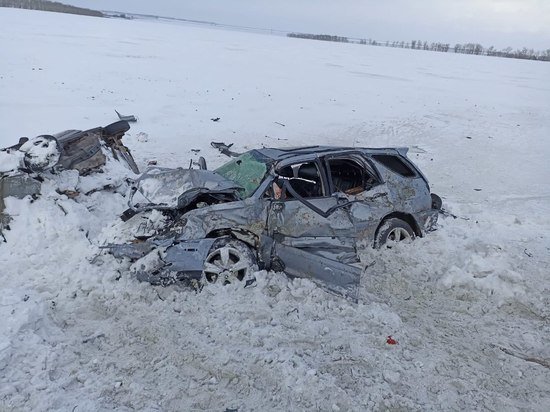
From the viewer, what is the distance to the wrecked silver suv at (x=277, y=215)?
553cm

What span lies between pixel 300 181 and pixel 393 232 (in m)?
1.57

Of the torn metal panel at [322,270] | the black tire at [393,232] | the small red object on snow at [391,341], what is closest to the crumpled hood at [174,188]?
the torn metal panel at [322,270]

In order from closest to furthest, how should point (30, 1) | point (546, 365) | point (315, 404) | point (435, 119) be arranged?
point (315, 404) < point (546, 365) < point (435, 119) < point (30, 1)

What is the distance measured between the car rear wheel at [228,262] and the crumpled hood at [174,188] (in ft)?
2.30

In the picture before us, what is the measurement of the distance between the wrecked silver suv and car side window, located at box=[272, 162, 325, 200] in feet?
0.04

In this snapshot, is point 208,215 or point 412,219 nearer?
point 208,215

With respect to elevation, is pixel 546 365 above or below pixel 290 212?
below

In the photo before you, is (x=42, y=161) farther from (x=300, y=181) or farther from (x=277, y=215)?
(x=300, y=181)

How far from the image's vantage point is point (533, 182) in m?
12.1

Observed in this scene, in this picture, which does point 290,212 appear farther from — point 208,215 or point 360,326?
point 360,326

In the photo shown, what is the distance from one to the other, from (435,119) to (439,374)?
16096 mm

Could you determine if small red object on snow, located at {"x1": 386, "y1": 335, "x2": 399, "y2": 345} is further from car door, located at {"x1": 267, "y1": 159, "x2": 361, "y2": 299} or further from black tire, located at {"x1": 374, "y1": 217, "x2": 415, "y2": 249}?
black tire, located at {"x1": 374, "y1": 217, "x2": 415, "y2": 249}

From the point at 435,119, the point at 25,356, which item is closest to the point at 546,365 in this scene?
the point at 25,356

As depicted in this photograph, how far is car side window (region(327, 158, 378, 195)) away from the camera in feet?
21.9
